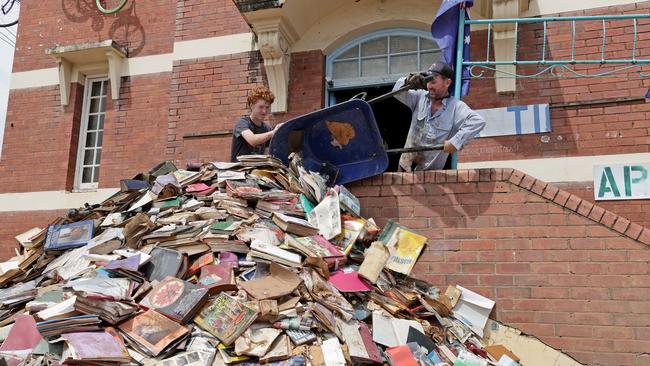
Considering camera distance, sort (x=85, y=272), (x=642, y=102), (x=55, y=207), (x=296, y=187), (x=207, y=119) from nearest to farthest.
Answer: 1. (x=85, y=272)
2. (x=296, y=187)
3. (x=642, y=102)
4. (x=207, y=119)
5. (x=55, y=207)

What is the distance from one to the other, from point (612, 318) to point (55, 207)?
8736 millimetres

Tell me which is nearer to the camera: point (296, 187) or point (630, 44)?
point (296, 187)

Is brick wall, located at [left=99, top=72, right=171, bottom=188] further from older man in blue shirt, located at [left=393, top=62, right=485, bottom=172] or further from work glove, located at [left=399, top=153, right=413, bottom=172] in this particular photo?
older man in blue shirt, located at [left=393, top=62, right=485, bottom=172]

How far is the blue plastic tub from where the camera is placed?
16.4 ft

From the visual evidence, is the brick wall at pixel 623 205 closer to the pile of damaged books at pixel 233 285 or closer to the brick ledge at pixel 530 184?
the brick ledge at pixel 530 184

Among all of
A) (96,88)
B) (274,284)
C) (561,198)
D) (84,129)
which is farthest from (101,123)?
(561,198)

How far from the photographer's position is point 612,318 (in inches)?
167

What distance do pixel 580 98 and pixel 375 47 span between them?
298cm

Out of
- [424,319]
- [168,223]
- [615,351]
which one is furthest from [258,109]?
Result: [615,351]

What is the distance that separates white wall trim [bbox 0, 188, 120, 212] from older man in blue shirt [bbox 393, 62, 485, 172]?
582 cm

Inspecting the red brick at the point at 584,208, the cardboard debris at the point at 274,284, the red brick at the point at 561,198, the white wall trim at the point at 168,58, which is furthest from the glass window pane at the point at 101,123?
the red brick at the point at 584,208

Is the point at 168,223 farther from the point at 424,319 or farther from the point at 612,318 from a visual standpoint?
the point at 612,318

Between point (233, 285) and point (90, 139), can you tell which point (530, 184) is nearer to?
point (233, 285)

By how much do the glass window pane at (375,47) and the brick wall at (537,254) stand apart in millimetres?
3394
